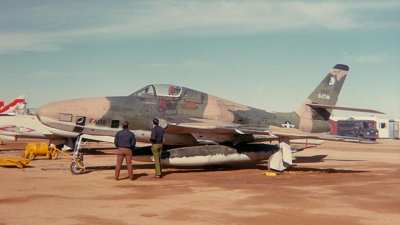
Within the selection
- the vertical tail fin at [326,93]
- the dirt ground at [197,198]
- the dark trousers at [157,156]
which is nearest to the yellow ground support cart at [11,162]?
the dirt ground at [197,198]

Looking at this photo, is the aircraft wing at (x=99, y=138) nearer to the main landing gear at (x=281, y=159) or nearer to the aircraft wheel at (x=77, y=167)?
the aircraft wheel at (x=77, y=167)

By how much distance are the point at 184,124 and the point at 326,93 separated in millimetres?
8141

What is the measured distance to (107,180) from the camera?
11.2 m

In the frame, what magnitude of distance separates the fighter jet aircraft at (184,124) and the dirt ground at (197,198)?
2.22 ft

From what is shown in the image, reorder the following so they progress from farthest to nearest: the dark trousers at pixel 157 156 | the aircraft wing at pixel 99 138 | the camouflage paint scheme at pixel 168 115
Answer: the aircraft wing at pixel 99 138 < the camouflage paint scheme at pixel 168 115 < the dark trousers at pixel 157 156

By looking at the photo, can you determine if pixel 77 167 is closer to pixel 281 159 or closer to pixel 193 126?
pixel 193 126

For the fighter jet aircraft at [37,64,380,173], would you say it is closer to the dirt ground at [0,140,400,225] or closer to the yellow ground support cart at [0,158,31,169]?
the dirt ground at [0,140,400,225]

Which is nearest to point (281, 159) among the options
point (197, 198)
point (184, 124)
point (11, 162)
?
point (184, 124)

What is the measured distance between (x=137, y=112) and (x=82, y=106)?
1.68 m

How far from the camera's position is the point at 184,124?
Answer: 531 inches

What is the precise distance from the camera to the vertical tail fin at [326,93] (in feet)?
61.6

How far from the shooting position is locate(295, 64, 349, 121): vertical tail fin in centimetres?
1877

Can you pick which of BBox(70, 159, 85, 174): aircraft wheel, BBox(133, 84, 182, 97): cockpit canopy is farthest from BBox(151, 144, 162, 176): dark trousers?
BBox(133, 84, 182, 97): cockpit canopy

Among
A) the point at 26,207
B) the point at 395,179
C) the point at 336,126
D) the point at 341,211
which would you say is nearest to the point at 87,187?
the point at 26,207
